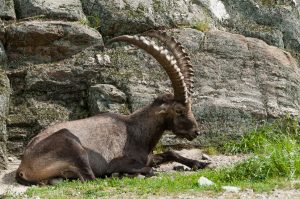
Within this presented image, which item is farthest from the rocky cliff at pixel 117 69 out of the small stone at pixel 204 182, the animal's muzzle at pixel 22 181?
the small stone at pixel 204 182

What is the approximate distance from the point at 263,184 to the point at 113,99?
18.8ft

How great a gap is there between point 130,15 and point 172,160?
446cm

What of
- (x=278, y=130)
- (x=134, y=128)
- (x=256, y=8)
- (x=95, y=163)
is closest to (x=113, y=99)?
(x=134, y=128)

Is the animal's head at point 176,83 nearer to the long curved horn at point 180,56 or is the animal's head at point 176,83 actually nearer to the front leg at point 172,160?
the long curved horn at point 180,56

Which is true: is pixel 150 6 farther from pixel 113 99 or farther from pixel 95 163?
pixel 95 163

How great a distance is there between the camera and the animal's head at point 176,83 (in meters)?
12.7

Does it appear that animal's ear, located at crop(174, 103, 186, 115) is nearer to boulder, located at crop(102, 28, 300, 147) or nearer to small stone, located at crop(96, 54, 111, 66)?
boulder, located at crop(102, 28, 300, 147)

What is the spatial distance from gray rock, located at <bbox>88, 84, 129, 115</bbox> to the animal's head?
1.81 m

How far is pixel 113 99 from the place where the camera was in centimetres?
1465

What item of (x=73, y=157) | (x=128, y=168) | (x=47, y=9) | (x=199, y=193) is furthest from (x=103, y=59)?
(x=199, y=193)

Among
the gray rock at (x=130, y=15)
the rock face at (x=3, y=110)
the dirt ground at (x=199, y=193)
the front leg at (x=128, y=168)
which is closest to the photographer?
the dirt ground at (x=199, y=193)

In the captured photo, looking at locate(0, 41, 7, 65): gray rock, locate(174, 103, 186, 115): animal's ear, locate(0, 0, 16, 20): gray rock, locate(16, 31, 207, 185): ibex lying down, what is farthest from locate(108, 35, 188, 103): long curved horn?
locate(0, 0, 16, 20): gray rock

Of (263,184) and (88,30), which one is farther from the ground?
(88,30)

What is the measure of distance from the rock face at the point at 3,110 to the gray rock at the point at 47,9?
1871mm
